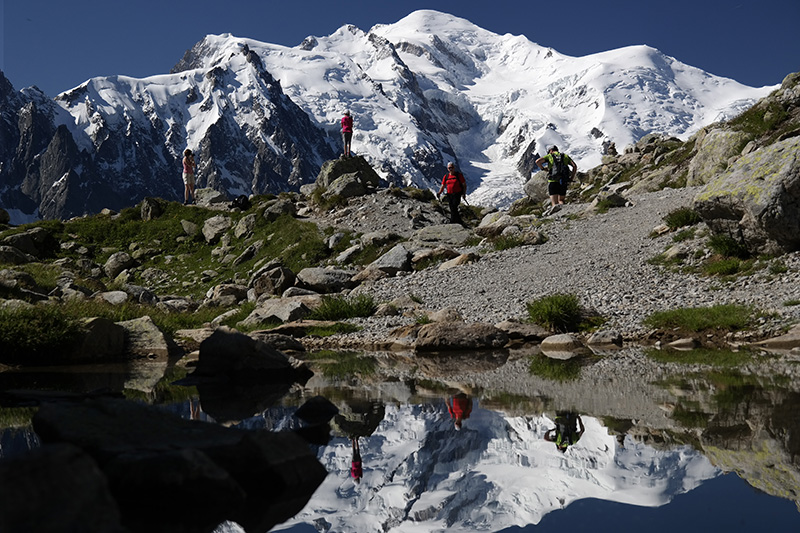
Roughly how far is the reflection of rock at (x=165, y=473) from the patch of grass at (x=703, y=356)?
21.6 feet

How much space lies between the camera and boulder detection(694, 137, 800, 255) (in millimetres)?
12812

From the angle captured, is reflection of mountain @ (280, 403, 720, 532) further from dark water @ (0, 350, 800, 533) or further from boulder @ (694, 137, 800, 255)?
boulder @ (694, 137, 800, 255)

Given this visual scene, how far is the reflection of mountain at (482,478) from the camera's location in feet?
11.8

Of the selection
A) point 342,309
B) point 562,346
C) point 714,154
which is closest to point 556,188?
point 714,154

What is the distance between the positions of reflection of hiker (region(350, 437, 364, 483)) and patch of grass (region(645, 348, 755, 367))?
5671mm

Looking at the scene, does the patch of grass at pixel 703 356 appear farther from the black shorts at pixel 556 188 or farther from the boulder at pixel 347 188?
the boulder at pixel 347 188

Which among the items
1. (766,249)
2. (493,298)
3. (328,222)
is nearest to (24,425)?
(493,298)

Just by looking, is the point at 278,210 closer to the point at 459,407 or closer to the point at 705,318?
the point at 705,318

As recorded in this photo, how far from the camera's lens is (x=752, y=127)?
26375 mm

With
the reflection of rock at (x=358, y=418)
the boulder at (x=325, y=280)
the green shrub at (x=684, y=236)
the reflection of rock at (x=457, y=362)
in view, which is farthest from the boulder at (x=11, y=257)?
the green shrub at (x=684, y=236)

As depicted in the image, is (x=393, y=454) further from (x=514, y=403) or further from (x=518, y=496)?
(x=514, y=403)

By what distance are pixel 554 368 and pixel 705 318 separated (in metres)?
3.85

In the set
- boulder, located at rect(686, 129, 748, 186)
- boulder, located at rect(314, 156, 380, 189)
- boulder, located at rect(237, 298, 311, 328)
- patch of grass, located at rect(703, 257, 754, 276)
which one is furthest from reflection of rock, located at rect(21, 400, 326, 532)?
boulder, located at rect(314, 156, 380, 189)

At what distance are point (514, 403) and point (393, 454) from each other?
2037 mm
